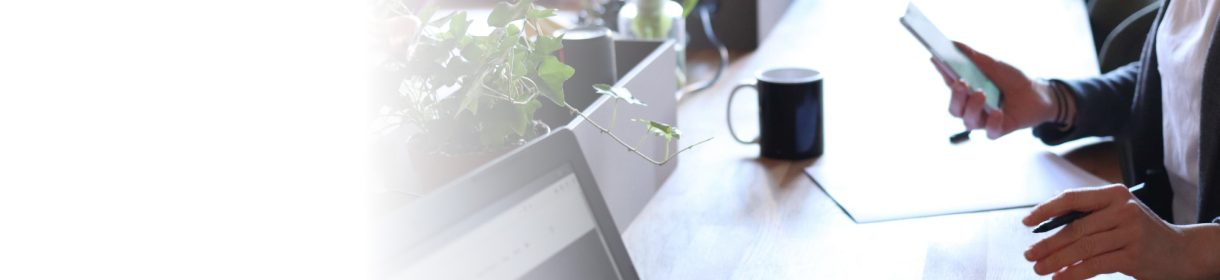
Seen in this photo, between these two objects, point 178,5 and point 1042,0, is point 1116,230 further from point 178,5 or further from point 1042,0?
point 1042,0

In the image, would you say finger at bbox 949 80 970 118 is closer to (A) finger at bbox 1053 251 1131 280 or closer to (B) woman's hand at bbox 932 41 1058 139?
(B) woman's hand at bbox 932 41 1058 139

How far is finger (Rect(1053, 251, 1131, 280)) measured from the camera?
0.72 metres

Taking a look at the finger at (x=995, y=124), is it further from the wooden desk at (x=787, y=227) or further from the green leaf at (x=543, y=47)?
the green leaf at (x=543, y=47)

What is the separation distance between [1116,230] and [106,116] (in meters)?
0.78

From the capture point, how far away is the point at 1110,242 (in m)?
0.74

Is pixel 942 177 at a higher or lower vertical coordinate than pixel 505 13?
lower

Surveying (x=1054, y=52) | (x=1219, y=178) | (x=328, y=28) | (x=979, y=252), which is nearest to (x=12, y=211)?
(x=328, y=28)

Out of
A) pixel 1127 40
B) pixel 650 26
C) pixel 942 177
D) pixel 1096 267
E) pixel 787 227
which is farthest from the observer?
pixel 1127 40

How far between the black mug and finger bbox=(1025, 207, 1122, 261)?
333 millimetres

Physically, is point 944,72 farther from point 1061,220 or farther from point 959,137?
point 1061,220

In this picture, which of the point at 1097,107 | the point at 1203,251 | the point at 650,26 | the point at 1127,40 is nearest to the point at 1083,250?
the point at 1203,251

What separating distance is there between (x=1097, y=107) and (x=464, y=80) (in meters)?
0.85

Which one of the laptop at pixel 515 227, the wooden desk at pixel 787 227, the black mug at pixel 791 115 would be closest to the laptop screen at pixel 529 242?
the laptop at pixel 515 227

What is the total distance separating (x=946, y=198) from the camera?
0.92 m
